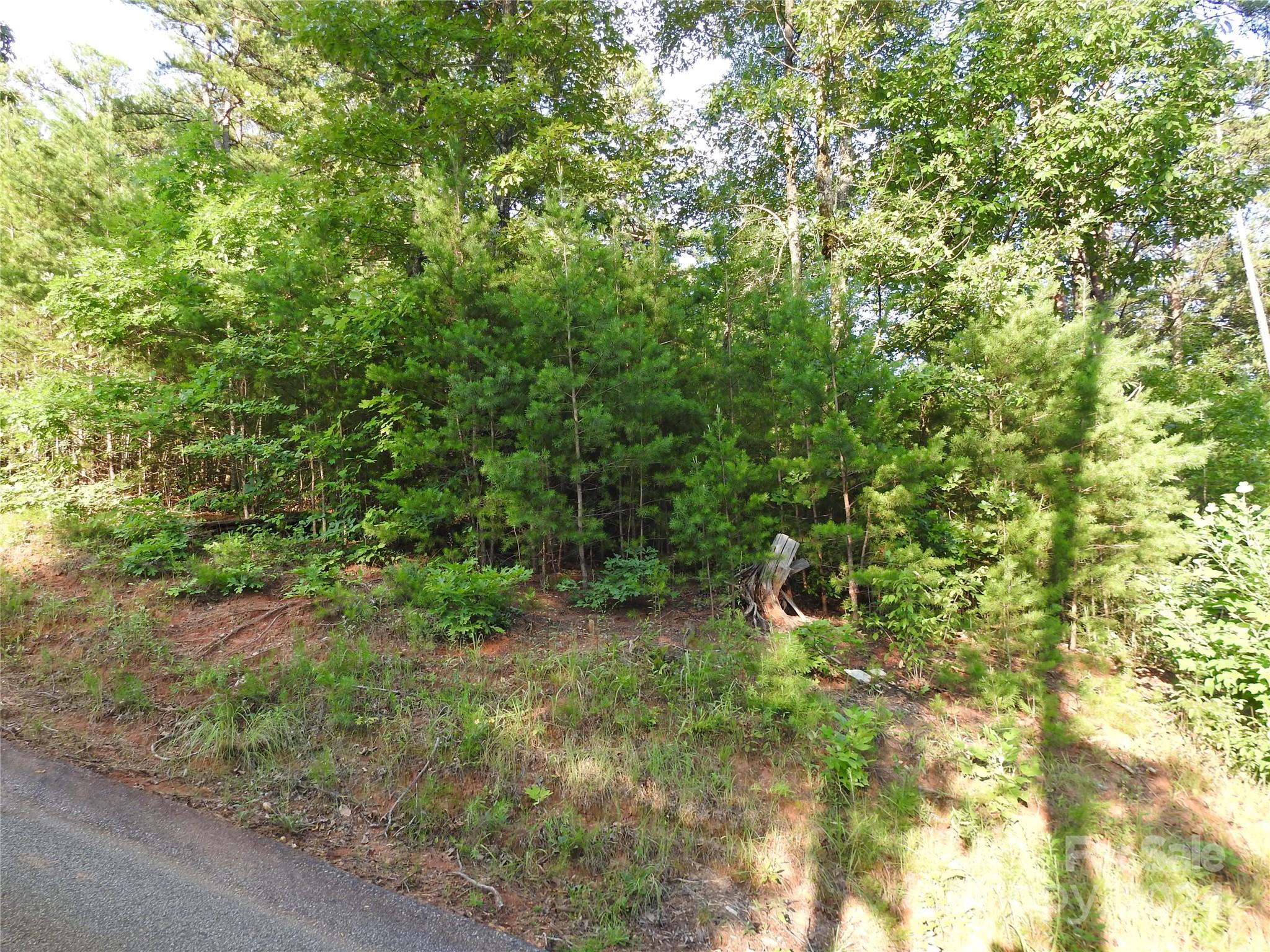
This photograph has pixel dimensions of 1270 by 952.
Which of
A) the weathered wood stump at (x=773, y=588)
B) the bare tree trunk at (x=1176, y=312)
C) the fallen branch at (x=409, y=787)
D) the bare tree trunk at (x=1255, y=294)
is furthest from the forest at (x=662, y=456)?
the bare tree trunk at (x=1255, y=294)

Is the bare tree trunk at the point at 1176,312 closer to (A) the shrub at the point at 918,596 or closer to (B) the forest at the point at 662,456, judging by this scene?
(B) the forest at the point at 662,456

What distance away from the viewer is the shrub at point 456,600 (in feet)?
17.3

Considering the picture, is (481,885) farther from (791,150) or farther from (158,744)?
(791,150)

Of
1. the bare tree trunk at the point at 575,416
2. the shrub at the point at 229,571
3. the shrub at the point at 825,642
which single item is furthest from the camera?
the bare tree trunk at the point at 575,416

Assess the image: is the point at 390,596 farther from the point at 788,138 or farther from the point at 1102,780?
the point at 788,138

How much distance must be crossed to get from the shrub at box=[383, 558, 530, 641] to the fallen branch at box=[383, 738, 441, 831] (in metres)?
1.38

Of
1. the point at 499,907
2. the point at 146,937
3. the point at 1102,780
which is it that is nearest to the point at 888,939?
the point at 499,907

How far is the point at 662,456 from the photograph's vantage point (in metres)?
6.28

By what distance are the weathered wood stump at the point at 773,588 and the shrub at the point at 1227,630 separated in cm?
322

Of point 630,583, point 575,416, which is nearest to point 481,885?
point 630,583

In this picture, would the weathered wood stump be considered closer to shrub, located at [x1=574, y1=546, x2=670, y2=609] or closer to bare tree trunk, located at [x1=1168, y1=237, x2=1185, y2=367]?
shrub, located at [x1=574, y1=546, x2=670, y2=609]

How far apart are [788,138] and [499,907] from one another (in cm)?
1179

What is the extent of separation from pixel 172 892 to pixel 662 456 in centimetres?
493

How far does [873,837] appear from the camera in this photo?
3.66 m
